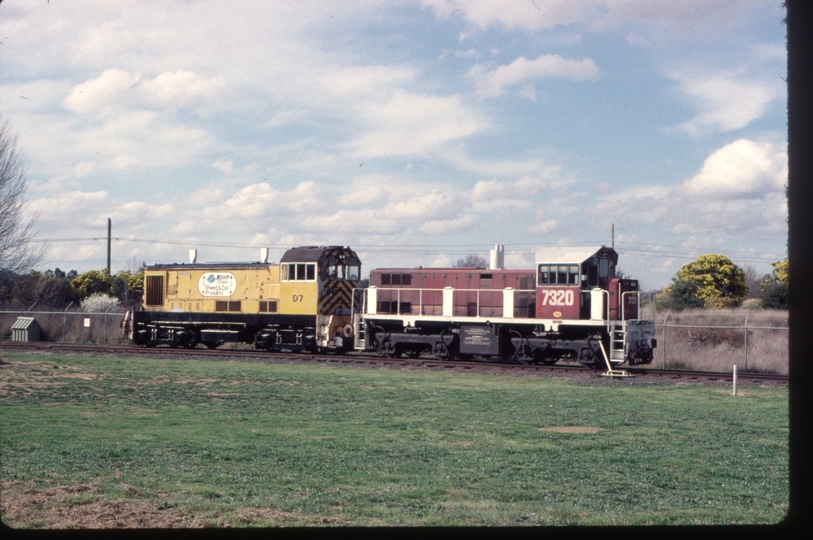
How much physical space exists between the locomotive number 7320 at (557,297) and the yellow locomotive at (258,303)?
888cm

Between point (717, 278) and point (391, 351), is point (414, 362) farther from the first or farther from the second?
point (717, 278)

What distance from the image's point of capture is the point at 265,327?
3241 centimetres

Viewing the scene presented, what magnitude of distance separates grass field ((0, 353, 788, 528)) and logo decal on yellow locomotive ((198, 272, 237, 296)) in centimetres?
1271

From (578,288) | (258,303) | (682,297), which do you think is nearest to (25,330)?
(258,303)

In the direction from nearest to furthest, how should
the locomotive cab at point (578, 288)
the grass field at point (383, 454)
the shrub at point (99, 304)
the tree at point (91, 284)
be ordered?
1. the grass field at point (383, 454)
2. the locomotive cab at point (578, 288)
3. the shrub at point (99, 304)
4. the tree at point (91, 284)

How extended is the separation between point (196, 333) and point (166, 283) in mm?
2892

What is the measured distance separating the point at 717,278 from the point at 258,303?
1143 inches

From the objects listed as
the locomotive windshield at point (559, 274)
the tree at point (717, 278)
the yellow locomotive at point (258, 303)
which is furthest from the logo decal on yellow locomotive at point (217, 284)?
the tree at point (717, 278)

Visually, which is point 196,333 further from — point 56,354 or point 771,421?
point 771,421

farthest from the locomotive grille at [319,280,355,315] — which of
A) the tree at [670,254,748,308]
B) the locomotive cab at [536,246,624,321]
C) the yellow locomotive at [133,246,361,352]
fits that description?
the tree at [670,254,748,308]

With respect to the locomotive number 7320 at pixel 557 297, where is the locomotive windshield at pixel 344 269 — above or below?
above

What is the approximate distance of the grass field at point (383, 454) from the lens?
24.7ft

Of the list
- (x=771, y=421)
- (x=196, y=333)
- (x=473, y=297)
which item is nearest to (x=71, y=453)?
(x=771, y=421)

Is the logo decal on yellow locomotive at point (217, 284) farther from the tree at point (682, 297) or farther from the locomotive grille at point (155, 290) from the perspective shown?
the tree at point (682, 297)
